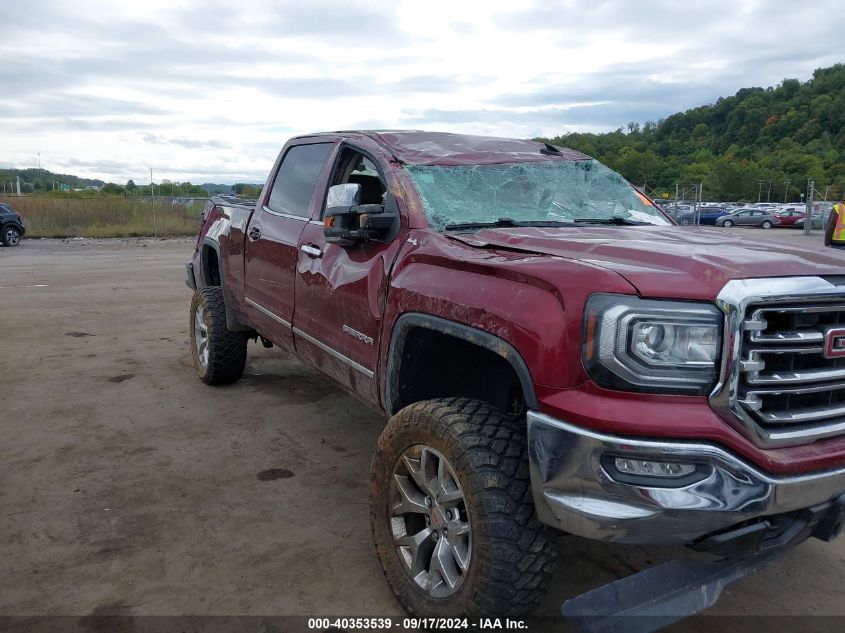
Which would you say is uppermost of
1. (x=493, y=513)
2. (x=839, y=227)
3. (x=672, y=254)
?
(x=672, y=254)

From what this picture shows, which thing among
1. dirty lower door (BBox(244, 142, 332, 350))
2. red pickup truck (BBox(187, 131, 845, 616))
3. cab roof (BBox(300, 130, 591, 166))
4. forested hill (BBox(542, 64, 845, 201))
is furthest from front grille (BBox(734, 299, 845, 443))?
forested hill (BBox(542, 64, 845, 201))

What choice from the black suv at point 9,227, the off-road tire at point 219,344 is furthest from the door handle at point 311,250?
the black suv at point 9,227

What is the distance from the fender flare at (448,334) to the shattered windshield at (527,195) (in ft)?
1.72

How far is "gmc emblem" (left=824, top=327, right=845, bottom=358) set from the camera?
2277mm

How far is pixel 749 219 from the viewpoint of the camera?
141 feet

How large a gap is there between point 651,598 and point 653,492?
1.41 ft

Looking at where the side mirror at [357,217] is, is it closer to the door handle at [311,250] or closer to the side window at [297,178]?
the door handle at [311,250]

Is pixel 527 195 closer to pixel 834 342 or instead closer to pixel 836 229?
pixel 834 342

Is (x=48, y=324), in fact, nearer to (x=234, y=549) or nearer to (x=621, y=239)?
(x=234, y=549)

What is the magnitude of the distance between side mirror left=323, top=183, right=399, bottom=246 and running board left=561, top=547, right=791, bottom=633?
5.82 ft

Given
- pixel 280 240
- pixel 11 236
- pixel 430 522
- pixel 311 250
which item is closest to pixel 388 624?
pixel 430 522

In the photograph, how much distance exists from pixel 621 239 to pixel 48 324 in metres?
→ 7.71

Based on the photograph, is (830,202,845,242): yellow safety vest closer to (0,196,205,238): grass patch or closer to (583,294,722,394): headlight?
(583,294,722,394): headlight

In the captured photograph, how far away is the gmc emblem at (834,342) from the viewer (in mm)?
2277
